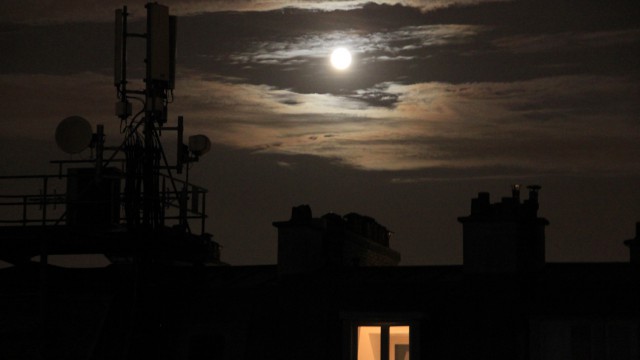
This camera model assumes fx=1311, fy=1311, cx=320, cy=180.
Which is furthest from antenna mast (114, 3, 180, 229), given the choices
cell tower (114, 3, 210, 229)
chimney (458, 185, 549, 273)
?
chimney (458, 185, 549, 273)

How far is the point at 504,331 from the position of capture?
32.2 meters

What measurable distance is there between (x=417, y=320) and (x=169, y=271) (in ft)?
24.7

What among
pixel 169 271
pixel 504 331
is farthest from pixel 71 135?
pixel 504 331

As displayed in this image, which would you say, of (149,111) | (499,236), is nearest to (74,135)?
(149,111)

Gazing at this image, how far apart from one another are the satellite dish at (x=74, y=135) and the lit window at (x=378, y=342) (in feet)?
31.3

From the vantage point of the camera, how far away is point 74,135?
36531 mm

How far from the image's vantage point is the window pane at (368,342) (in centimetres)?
3322

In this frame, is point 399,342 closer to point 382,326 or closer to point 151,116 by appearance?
point 382,326

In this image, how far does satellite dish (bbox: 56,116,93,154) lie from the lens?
120 feet

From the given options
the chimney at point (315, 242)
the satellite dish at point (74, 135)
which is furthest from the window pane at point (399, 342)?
the satellite dish at point (74, 135)

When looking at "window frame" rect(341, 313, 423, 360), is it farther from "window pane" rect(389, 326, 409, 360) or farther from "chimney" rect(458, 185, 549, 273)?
"chimney" rect(458, 185, 549, 273)

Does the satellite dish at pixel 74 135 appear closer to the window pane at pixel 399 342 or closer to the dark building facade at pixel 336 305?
the dark building facade at pixel 336 305

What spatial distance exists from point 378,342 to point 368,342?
25cm

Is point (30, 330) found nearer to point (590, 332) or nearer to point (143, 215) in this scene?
point (143, 215)
